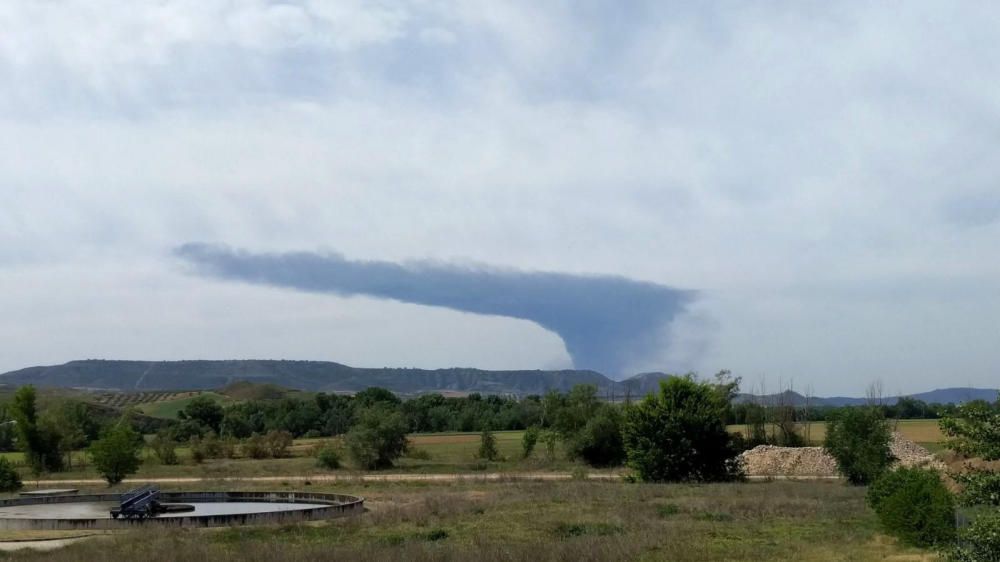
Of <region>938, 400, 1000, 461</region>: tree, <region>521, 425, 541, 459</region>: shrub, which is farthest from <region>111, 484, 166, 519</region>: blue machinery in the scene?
<region>521, 425, 541, 459</region>: shrub

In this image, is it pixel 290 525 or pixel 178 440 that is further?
pixel 178 440

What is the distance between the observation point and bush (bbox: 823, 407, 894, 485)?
1657 inches

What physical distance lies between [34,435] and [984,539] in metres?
67.1

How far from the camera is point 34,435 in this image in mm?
65188

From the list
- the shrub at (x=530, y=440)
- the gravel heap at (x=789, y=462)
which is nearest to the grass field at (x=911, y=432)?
the gravel heap at (x=789, y=462)

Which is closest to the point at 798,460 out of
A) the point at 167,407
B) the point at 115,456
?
the point at 115,456

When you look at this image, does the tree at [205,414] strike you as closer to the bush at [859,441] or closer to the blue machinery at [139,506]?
the blue machinery at [139,506]

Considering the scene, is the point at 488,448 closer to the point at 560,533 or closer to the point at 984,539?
the point at 560,533

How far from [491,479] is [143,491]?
2057cm

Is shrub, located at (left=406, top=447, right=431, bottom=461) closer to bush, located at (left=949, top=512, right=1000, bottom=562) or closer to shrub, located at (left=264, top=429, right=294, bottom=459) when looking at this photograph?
shrub, located at (left=264, top=429, right=294, bottom=459)

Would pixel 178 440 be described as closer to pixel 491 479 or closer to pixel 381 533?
pixel 491 479

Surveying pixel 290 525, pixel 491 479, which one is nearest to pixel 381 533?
pixel 290 525

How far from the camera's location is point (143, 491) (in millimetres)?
32375

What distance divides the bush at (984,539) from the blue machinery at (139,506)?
25.7 meters
